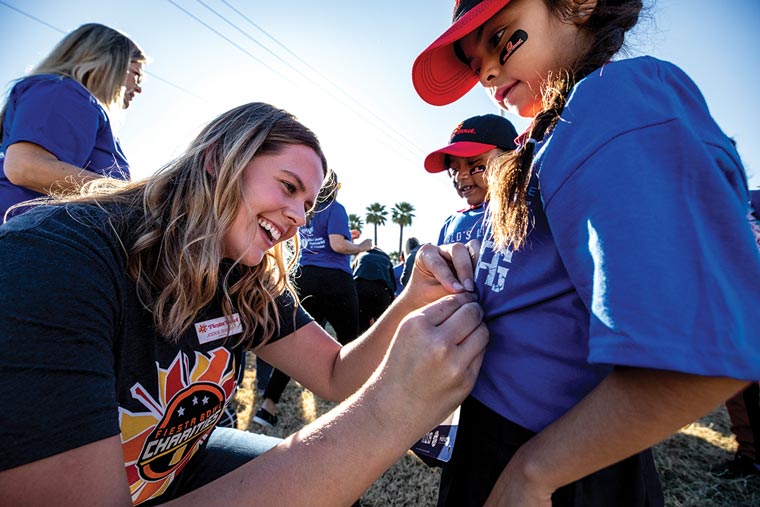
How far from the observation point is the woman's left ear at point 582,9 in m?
0.97

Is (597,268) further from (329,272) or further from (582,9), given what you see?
(329,272)

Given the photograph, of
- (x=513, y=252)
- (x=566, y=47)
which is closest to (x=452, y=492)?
(x=513, y=252)

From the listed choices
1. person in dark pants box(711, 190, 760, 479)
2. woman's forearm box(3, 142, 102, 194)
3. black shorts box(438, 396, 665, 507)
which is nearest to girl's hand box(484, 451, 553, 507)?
black shorts box(438, 396, 665, 507)

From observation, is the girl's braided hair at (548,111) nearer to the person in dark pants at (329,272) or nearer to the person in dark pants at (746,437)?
the person in dark pants at (746,437)

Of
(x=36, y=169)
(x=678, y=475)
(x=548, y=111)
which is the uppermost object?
(x=548, y=111)

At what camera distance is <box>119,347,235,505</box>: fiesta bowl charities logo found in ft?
3.97

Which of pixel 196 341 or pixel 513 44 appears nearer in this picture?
pixel 513 44

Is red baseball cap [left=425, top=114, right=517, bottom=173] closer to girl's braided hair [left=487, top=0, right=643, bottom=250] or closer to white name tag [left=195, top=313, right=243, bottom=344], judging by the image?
girl's braided hair [left=487, top=0, right=643, bottom=250]

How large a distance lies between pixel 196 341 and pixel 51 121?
140cm

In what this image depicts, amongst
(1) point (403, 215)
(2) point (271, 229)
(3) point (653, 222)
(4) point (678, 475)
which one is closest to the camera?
(3) point (653, 222)

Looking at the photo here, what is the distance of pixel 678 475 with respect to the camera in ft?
8.60

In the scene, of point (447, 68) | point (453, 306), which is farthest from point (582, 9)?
point (453, 306)

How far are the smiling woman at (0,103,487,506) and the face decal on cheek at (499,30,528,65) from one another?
1.97ft

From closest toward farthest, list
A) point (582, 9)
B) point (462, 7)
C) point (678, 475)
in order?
1. point (582, 9)
2. point (462, 7)
3. point (678, 475)
